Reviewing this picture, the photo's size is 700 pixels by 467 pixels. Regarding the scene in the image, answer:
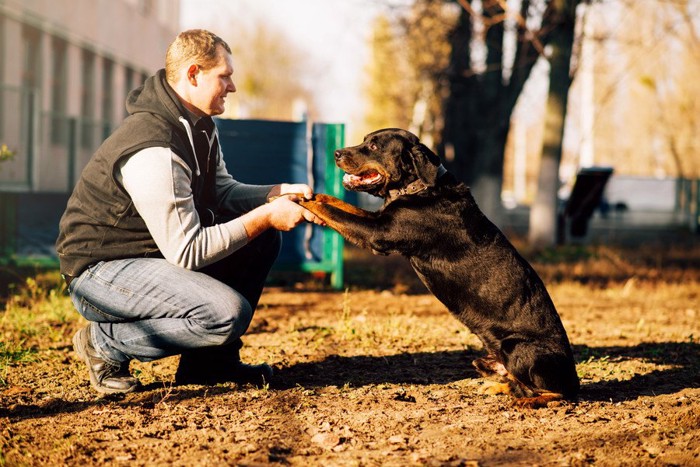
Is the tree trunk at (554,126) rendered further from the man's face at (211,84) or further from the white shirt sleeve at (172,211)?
the white shirt sleeve at (172,211)

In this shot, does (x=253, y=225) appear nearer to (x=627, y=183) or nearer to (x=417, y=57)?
(x=417, y=57)

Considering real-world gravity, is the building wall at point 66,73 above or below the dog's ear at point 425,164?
above

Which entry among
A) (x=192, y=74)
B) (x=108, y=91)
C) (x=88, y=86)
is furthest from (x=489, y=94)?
(x=108, y=91)

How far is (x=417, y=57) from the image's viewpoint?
74.0ft

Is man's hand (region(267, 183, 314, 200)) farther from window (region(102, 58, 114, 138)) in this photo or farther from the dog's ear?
window (region(102, 58, 114, 138))

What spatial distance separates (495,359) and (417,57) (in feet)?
61.9

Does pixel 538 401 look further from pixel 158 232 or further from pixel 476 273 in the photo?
pixel 158 232

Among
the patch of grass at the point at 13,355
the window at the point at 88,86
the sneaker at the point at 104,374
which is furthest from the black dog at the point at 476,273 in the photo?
the window at the point at 88,86

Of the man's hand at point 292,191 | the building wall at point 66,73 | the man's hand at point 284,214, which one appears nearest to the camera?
the man's hand at point 284,214

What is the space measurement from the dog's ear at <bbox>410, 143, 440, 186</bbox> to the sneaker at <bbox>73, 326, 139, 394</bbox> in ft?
6.09

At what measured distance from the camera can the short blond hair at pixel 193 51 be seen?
13.1 ft

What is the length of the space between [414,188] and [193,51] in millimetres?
1400

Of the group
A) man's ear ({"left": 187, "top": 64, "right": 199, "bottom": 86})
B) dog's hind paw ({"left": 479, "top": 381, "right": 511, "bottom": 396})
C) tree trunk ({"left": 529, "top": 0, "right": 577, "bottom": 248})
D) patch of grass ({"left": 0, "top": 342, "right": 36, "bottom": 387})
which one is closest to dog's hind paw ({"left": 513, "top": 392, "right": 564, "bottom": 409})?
dog's hind paw ({"left": 479, "top": 381, "right": 511, "bottom": 396})

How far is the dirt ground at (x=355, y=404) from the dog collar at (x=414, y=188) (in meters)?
1.07
